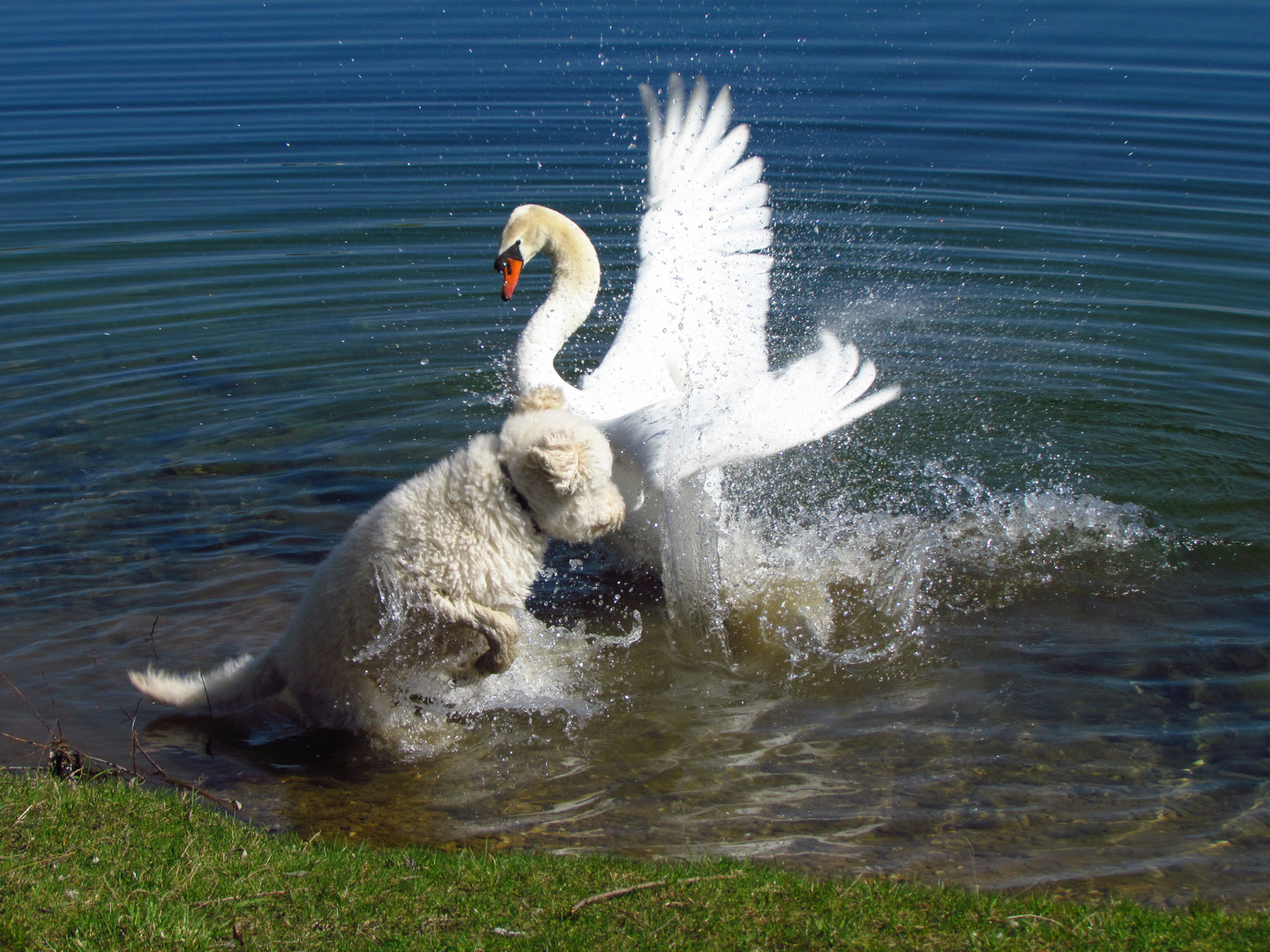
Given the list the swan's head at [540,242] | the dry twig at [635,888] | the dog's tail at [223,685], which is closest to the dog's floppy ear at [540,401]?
the dog's tail at [223,685]

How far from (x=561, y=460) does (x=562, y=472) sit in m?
0.05

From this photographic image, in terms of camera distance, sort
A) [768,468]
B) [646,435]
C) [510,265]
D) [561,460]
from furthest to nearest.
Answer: [510,265] < [768,468] < [646,435] < [561,460]

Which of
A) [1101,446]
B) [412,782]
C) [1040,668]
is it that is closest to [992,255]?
[1101,446]

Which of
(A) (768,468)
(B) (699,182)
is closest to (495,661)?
(A) (768,468)

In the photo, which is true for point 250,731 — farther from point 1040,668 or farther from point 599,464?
point 1040,668

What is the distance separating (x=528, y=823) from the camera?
442cm

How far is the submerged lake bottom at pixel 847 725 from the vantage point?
14.2 feet

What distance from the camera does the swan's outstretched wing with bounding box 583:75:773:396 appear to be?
23.7 feet

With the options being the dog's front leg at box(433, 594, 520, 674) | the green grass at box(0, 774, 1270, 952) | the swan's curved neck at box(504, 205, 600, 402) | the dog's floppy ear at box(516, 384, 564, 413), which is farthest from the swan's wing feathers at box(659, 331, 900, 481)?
the green grass at box(0, 774, 1270, 952)

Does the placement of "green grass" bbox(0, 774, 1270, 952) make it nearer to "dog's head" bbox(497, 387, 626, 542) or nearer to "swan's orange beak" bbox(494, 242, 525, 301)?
"dog's head" bbox(497, 387, 626, 542)

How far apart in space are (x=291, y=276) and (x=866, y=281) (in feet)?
18.3

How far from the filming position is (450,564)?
4.52m

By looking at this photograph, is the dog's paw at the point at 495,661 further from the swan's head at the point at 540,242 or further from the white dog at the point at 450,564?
the swan's head at the point at 540,242

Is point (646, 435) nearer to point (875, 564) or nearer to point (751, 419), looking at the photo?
point (751, 419)
